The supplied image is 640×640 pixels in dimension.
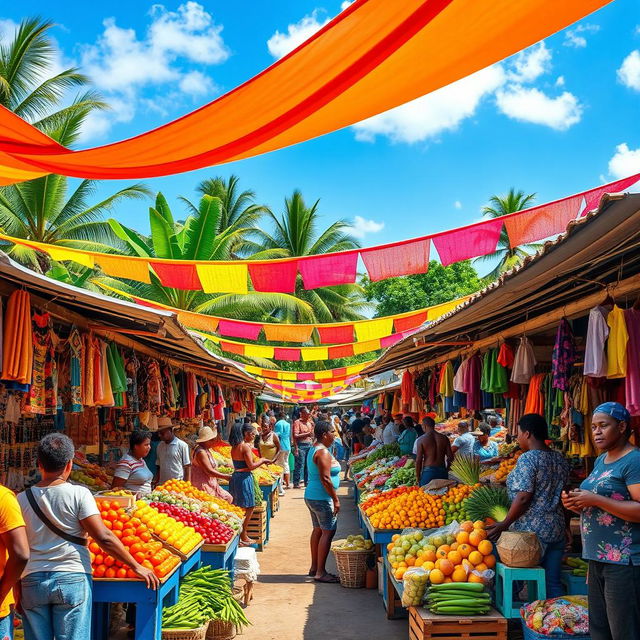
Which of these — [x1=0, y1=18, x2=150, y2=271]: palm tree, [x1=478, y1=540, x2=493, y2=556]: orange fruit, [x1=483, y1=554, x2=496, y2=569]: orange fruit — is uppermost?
[x1=0, y1=18, x2=150, y2=271]: palm tree

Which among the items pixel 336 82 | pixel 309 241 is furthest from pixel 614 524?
pixel 309 241

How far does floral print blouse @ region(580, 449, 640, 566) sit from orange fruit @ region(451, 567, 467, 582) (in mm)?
1576

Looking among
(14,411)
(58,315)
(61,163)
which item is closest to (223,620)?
(14,411)

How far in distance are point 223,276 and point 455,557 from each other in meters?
3.83

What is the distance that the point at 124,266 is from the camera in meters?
7.77

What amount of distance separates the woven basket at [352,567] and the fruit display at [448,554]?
1.88 metres

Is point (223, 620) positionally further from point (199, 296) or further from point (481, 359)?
point (199, 296)

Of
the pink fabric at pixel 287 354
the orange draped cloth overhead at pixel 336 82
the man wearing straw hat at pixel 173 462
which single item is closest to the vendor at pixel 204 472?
the man wearing straw hat at pixel 173 462

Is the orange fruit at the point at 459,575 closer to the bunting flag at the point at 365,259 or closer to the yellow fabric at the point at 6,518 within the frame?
the bunting flag at the point at 365,259

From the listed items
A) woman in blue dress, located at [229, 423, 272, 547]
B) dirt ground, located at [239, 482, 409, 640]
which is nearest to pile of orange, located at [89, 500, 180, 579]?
dirt ground, located at [239, 482, 409, 640]

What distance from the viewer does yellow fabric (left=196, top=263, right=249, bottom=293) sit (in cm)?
748

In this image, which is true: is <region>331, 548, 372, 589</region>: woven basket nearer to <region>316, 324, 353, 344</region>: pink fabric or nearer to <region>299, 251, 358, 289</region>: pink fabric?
<region>299, 251, 358, 289</region>: pink fabric

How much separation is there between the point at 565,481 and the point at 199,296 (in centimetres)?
1509

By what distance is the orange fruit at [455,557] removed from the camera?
5.40 metres
